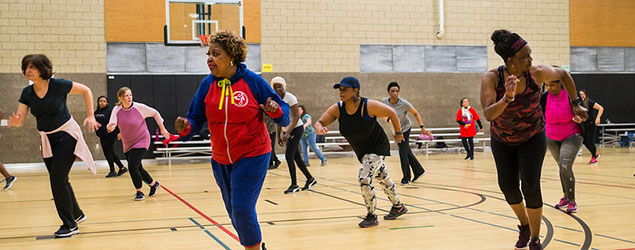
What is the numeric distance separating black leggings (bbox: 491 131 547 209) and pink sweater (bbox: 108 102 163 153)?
5794mm

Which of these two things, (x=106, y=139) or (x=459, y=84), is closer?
(x=106, y=139)

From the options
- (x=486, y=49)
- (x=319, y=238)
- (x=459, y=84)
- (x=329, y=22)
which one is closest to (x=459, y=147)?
(x=459, y=84)

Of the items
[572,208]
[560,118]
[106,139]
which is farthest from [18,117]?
[106,139]

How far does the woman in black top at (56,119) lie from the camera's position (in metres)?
5.91

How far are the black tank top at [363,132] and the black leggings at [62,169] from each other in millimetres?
2874

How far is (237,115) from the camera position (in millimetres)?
3822

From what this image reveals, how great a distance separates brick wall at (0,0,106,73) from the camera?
17.1 metres

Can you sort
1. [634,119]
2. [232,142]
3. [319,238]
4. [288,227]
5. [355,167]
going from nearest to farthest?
[232,142] < [319,238] < [288,227] < [355,167] < [634,119]

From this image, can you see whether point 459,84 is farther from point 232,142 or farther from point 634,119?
point 232,142

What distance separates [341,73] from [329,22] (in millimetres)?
1733

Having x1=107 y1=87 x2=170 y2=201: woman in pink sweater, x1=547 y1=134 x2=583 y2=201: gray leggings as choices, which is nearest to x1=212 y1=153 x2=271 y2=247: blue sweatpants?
x1=547 y1=134 x2=583 y2=201: gray leggings

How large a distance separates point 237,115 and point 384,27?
1683 cm

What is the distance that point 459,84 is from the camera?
2094 centimetres

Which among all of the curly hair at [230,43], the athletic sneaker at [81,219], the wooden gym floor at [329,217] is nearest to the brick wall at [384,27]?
the wooden gym floor at [329,217]
